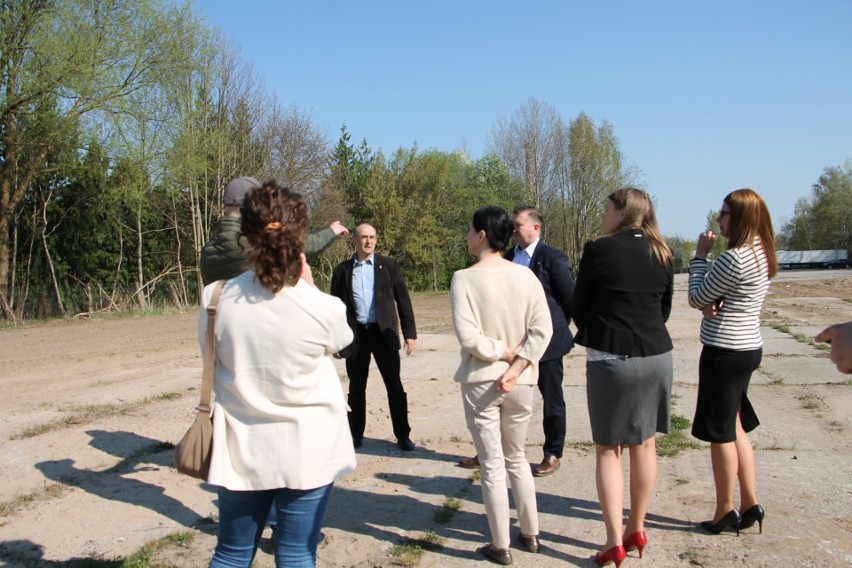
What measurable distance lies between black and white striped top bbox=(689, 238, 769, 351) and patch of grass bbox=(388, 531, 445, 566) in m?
2.04

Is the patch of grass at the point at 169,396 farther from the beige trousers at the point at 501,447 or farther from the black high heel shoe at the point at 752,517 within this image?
the black high heel shoe at the point at 752,517

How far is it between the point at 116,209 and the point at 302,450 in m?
28.1

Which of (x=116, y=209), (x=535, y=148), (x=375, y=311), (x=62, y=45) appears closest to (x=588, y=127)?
(x=535, y=148)

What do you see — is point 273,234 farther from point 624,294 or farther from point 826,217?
point 826,217

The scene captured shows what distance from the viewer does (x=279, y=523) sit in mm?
2633

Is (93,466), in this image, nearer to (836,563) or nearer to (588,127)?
(836,563)

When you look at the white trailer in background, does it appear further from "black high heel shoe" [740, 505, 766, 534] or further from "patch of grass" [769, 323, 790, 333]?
"black high heel shoe" [740, 505, 766, 534]

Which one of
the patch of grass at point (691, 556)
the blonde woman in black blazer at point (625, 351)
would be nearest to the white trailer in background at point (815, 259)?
the patch of grass at point (691, 556)

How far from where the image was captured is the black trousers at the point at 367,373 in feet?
20.4

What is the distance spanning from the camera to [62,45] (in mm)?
19250

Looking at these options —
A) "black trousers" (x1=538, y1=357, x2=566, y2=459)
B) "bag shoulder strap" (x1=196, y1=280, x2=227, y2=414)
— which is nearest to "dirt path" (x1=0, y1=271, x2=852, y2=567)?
"black trousers" (x1=538, y1=357, x2=566, y2=459)

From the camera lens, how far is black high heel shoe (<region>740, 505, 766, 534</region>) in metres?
4.02

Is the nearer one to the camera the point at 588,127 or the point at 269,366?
the point at 269,366

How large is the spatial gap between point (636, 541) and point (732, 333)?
1.32 m
